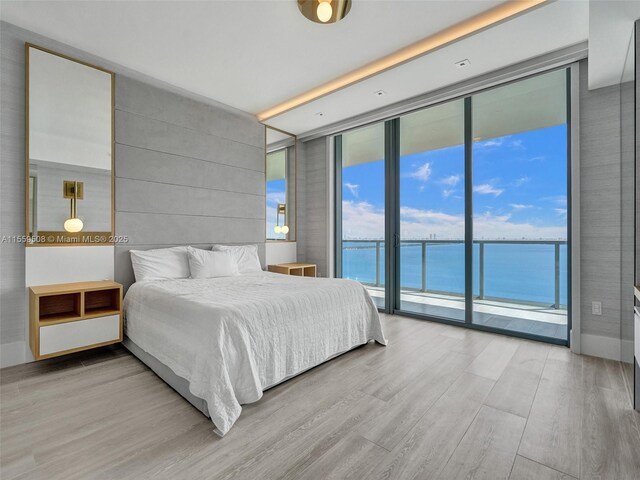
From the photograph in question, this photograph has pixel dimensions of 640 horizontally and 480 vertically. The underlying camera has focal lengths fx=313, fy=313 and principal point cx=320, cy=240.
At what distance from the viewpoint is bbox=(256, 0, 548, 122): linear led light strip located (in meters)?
2.42

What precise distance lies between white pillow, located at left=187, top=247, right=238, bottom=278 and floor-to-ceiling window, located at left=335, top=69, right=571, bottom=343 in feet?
7.04

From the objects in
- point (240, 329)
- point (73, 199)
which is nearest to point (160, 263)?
point (73, 199)

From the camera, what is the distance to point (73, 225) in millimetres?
2906

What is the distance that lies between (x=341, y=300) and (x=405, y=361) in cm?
76

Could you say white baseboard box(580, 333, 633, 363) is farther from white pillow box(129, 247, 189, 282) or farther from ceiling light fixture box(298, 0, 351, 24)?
white pillow box(129, 247, 189, 282)

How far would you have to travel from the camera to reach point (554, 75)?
322cm

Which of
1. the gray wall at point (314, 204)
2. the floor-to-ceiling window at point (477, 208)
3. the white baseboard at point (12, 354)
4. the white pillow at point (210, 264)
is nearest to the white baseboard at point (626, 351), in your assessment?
the floor-to-ceiling window at point (477, 208)

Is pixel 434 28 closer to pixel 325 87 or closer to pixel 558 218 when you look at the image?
pixel 325 87

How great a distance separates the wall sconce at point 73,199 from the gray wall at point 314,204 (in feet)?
9.81

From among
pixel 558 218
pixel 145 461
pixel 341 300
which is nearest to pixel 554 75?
pixel 558 218

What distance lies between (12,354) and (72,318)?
65cm

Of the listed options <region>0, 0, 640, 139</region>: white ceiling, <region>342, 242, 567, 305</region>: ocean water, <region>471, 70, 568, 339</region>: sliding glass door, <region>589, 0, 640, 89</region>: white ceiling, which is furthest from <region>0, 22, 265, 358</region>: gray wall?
<region>589, 0, 640, 89</region>: white ceiling

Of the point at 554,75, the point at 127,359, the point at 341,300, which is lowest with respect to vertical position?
the point at 127,359

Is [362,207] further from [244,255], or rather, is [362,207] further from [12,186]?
[12,186]
